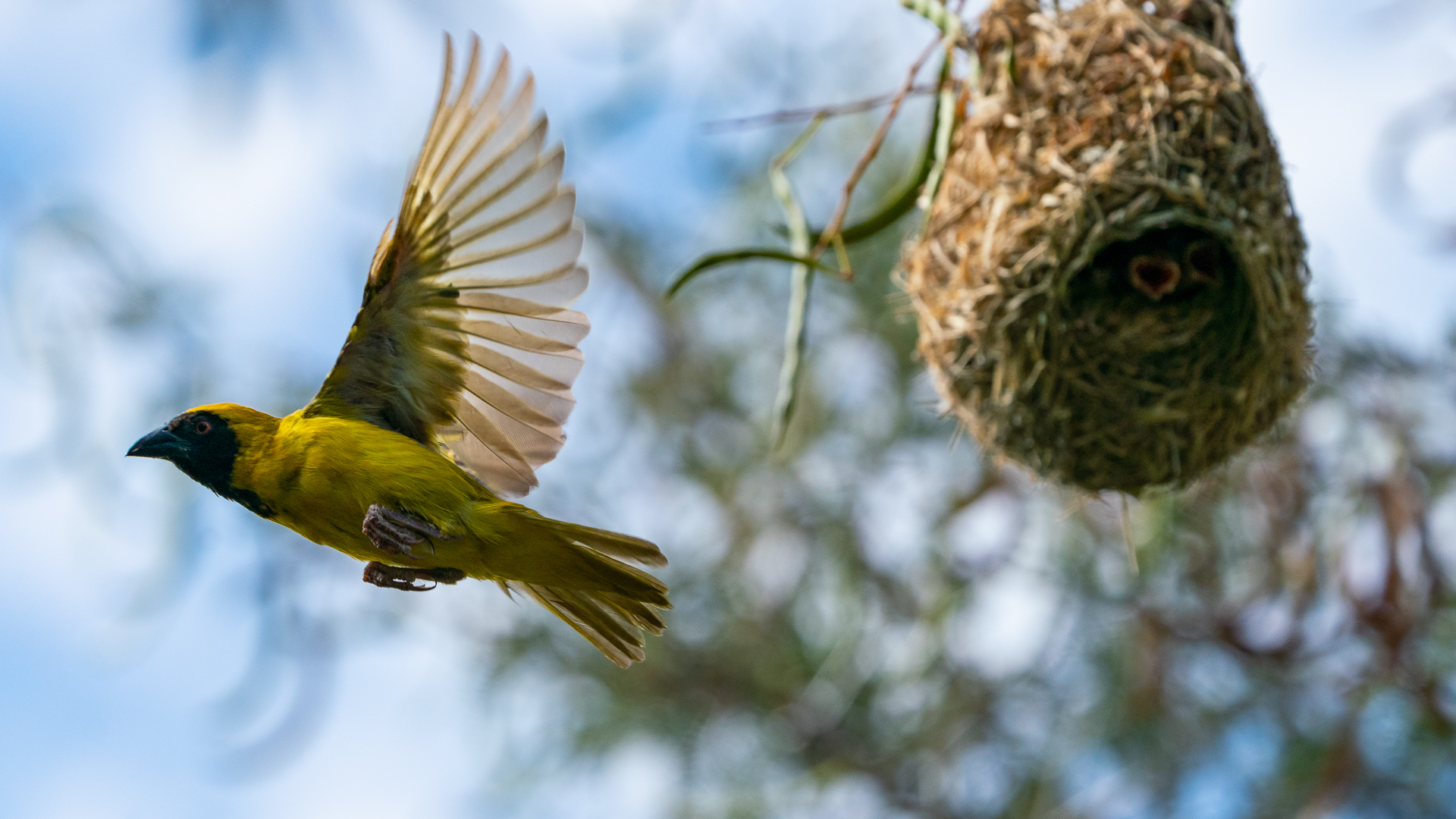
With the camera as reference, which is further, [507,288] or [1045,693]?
[1045,693]

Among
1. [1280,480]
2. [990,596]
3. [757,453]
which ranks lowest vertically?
[990,596]

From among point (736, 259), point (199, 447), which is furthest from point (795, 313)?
point (199, 447)

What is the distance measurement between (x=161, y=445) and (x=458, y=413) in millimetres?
422

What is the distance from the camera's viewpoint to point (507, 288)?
6.31ft

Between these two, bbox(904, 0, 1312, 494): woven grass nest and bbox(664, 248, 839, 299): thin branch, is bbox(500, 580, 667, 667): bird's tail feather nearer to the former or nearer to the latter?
bbox(664, 248, 839, 299): thin branch

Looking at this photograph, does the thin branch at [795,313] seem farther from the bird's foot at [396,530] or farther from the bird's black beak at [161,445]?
the bird's black beak at [161,445]

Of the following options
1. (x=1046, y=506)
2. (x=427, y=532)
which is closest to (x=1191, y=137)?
(x=427, y=532)

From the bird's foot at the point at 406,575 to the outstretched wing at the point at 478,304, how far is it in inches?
8.2

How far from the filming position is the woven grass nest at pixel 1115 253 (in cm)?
200

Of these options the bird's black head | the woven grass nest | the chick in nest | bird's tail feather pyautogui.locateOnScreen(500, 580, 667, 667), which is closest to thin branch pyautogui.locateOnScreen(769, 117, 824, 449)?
the woven grass nest

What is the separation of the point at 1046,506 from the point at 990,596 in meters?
0.43

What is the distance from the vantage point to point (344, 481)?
5.93ft

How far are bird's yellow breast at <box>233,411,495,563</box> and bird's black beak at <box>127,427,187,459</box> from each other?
0.10m

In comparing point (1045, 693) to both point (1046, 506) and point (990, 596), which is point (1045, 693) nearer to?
point (990, 596)
